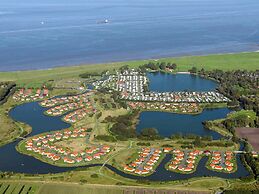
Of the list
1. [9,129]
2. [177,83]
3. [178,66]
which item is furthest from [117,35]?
[9,129]

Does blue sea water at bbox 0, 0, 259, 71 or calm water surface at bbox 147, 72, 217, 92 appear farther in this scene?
blue sea water at bbox 0, 0, 259, 71

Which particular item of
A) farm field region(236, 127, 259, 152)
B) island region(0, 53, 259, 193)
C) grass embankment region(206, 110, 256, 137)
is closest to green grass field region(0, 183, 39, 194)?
island region(0, 53, 259, 193)

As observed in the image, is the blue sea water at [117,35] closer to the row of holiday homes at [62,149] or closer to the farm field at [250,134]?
the row of holiday homes at [62,149]

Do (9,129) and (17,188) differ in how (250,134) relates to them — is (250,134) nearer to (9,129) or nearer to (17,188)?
(17,188)

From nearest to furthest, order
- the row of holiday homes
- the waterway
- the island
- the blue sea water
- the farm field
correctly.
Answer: the island, the waterway, the row of holiday homes, the farm field, the blue sea water

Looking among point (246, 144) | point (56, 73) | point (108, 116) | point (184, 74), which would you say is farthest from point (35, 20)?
point (246, 144)

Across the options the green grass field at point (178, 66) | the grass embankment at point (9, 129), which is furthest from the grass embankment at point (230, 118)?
the green grass field at point (178, 66)

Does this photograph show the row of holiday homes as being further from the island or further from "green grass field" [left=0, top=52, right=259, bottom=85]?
"green grass field" [left=0, top=52, right=259, bottom=85]
